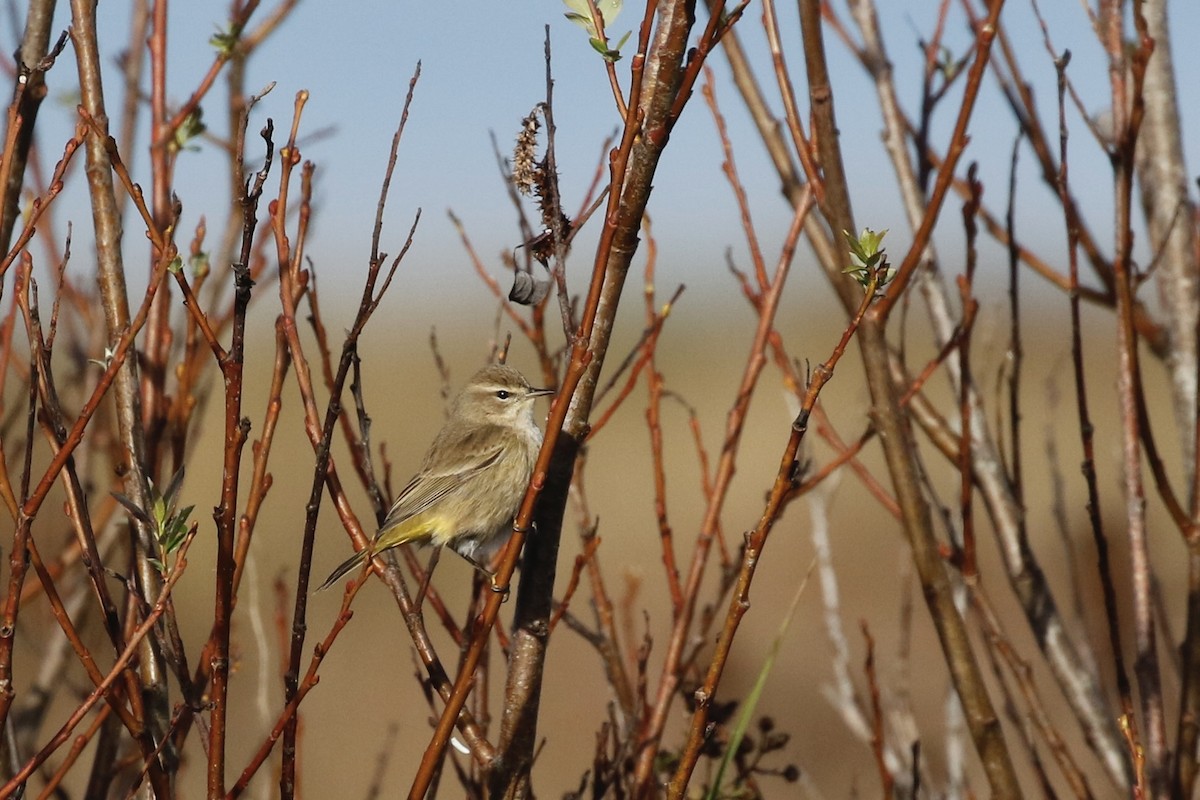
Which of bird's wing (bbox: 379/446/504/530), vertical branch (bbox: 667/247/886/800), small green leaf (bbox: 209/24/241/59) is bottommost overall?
bird's wing (bbox: 379/446/504/530)

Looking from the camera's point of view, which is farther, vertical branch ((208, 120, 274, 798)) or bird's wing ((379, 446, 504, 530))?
bird's wing ((379, 446, 504, 530))

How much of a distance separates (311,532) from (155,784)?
0.58 metres

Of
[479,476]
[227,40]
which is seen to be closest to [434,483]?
[479,476]

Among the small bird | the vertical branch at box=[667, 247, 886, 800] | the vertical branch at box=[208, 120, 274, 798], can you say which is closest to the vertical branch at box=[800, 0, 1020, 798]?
the vertical branch at box=[667, 247, 886, 800]

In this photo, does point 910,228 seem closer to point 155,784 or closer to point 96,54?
point 96,54

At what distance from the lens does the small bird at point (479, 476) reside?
17.4 ft

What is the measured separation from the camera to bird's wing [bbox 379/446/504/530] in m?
5.23

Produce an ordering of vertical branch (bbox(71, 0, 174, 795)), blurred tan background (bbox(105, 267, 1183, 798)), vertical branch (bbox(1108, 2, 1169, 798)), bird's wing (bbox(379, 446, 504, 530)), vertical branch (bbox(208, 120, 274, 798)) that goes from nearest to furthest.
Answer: vertical branch (bbox(208, 120, 274, 798)) < vertical branch (bbox(71, 0, 174, 795)) < vertical branch (bbox(1108, 2, 1169, 798)) < bird's wing (bbox(379, 446, 504, 530)) < blurred tan background (bbox(105, 267, 1183, 798))

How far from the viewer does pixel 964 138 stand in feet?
8.66

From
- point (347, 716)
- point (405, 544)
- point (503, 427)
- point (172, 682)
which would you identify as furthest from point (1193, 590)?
point (347, 716)

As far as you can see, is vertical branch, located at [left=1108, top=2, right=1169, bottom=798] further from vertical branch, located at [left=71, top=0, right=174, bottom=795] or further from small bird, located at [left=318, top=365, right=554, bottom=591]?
small bird, located at [left=318, top=365, right=554, bottom=591]

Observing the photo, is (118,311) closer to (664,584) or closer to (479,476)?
(479,476)

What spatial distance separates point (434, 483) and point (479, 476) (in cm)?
22

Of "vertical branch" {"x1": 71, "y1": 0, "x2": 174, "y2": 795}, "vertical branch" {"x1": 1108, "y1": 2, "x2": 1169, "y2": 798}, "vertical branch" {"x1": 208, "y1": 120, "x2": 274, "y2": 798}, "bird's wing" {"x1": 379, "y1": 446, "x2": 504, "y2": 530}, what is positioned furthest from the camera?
"bird's wing" {"x1": 379, "y1": 446, "x2": 504, "y2": 530}
